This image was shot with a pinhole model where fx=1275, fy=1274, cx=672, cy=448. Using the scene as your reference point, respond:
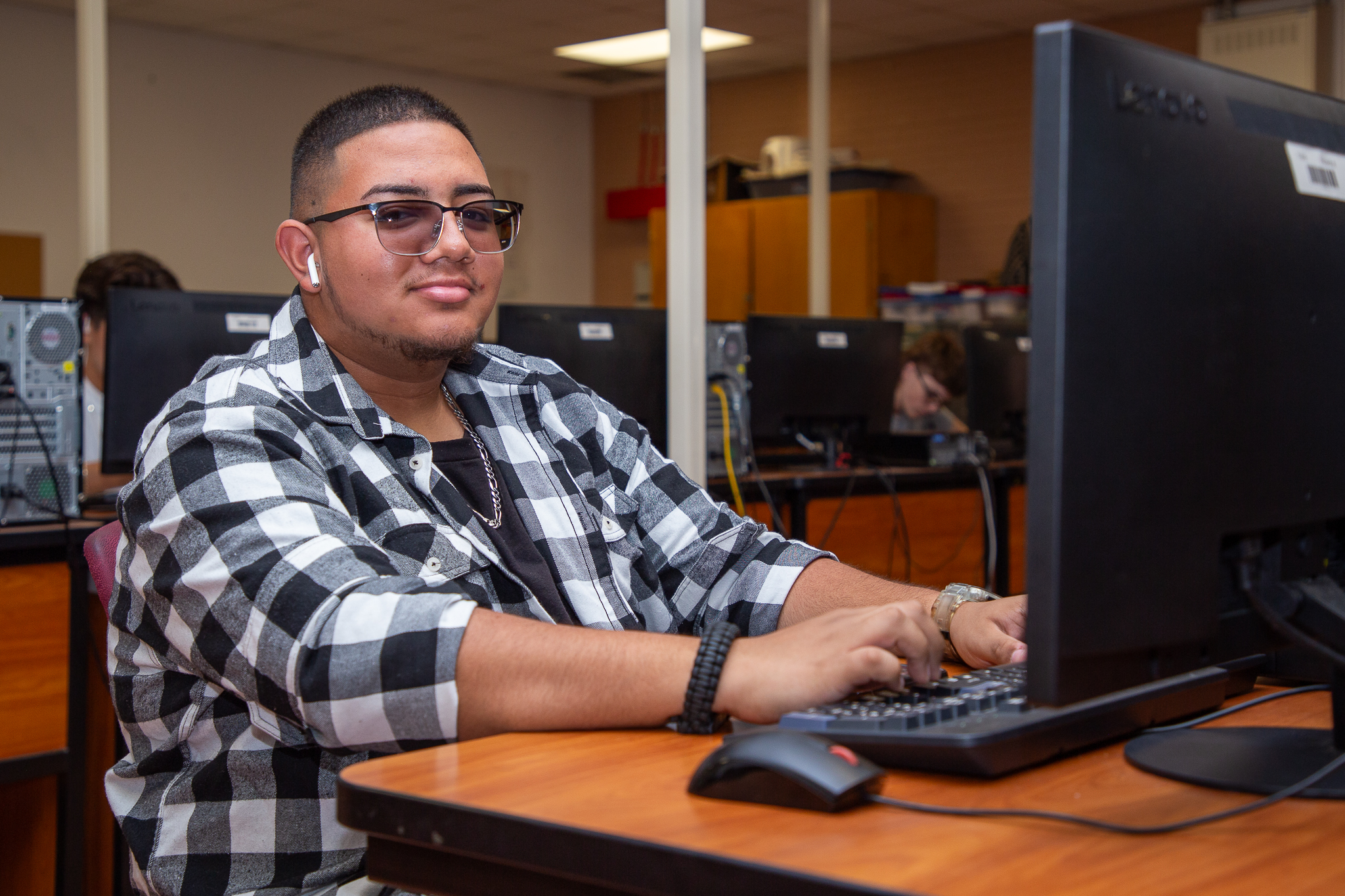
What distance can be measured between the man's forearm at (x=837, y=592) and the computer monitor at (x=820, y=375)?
2.10 metres

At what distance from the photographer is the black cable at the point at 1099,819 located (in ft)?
2.30

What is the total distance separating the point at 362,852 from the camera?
1.05 m

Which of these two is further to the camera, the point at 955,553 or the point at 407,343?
the point at 955,553

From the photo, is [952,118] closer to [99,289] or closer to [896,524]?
[896,524]

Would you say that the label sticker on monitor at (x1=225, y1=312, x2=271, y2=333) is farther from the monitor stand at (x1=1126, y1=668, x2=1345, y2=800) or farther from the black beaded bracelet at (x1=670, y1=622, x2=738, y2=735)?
the monitor stand at (x1=1126, y1=668, x2=1345, y2=800)

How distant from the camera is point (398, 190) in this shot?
1260mm

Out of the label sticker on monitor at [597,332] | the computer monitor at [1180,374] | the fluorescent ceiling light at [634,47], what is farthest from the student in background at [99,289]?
the fluorescent ceiling light at [634,47]

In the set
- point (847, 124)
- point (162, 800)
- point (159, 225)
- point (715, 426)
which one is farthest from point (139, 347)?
point (847, 124)

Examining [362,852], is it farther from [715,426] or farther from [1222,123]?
[715,426]

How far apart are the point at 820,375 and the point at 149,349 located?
5.79 ft

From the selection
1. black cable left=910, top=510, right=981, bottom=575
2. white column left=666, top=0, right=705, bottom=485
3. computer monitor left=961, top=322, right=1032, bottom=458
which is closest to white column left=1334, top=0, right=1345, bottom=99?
computer monitor left=961, top=322, right=1032, bottom=458

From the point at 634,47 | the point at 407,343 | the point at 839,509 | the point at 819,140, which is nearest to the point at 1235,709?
the point at 407,343

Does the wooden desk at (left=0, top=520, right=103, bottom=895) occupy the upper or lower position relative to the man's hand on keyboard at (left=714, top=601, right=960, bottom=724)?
lower

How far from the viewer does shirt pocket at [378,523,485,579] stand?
1.13 m
